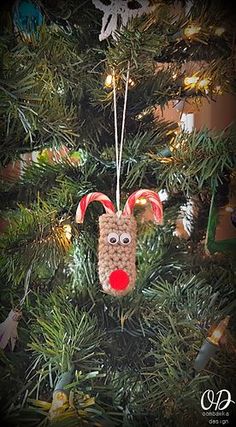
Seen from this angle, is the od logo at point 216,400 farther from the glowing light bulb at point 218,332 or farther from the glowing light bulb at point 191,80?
the glowing light bulb at point 191,80

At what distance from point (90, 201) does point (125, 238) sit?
6cm

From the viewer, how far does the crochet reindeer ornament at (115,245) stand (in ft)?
1.96

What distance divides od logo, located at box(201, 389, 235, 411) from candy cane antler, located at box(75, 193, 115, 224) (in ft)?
0.72

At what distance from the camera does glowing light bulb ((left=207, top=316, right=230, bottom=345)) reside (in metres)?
0.63

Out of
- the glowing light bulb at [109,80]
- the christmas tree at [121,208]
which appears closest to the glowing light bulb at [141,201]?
the christmas tree at [121,208]

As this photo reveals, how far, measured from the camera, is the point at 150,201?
0.64 metres

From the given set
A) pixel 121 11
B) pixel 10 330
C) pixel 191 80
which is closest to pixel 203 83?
pixel 191 80

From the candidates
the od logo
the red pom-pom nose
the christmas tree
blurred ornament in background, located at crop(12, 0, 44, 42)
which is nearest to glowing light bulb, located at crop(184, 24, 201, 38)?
the christmas tree

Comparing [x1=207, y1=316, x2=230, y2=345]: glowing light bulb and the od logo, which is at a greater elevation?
[x1=207, y1=316, x2=230, y2=345]: glowing light bulb

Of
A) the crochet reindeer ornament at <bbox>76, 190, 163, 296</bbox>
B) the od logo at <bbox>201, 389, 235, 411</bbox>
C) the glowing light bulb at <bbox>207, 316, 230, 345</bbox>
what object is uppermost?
the crochet reindeer ornament at <bbox>76, 190, 163, 296</bbox>

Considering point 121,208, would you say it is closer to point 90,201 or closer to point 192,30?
point 90,201

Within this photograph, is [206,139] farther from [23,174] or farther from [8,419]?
[8,419]

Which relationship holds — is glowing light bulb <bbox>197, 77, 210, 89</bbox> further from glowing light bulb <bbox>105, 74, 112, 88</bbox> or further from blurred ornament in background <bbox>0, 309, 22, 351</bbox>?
blurred ornament in background <bbox>0, 309, 22, 351</bbox>

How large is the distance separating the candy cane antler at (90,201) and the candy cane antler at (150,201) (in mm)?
17
